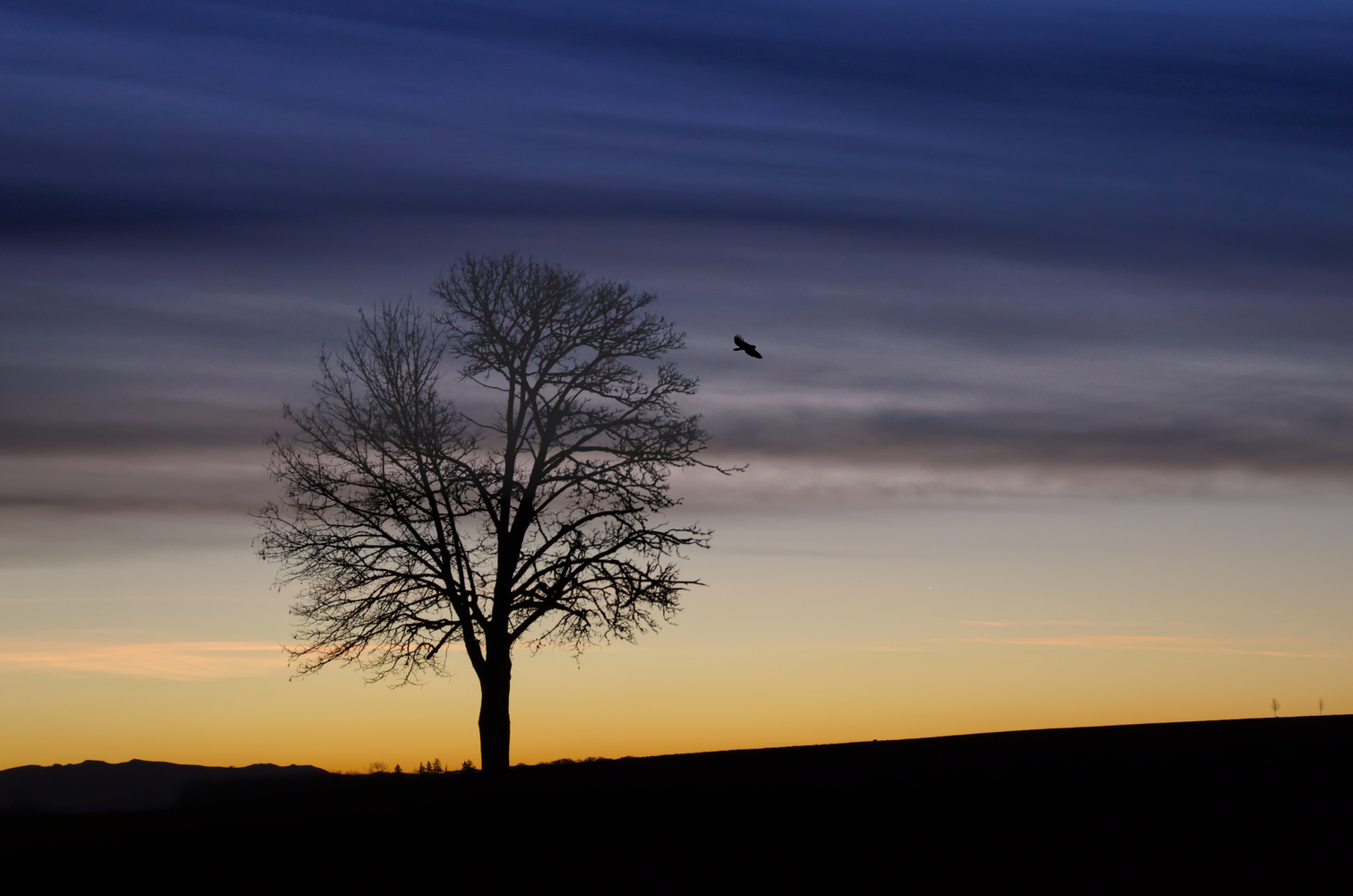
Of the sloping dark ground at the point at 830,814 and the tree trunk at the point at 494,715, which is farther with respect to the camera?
the tree trunk at the point at 494,715

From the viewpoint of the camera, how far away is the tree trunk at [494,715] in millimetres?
23812

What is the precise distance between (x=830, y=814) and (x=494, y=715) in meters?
9.10

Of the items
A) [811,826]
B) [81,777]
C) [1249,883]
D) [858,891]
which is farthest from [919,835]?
[81,777]

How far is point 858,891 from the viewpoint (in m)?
12.5

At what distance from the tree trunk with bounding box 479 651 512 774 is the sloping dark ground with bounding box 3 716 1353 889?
56 cm

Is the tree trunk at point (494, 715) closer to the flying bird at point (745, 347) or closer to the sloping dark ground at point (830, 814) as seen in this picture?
the sloping dark ground at point (830, 814)

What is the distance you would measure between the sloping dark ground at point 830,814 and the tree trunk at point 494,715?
561 mm

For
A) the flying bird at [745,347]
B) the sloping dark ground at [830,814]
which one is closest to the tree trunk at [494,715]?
the sloping dark ground at [830,814]

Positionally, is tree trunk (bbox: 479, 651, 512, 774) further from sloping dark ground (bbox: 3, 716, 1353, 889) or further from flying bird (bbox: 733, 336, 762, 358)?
flying bird (bbox: 733, 336, 762, 358)

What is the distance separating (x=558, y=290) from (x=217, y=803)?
10.9 m

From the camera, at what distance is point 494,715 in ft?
78.2

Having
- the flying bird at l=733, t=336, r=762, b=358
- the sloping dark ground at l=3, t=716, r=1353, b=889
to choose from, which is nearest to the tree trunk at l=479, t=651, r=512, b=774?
the sloping dark ground at l=3, t=716, r=1353, b=889

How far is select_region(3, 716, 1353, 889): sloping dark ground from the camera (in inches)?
552

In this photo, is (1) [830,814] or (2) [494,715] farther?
(2) [494,715]
